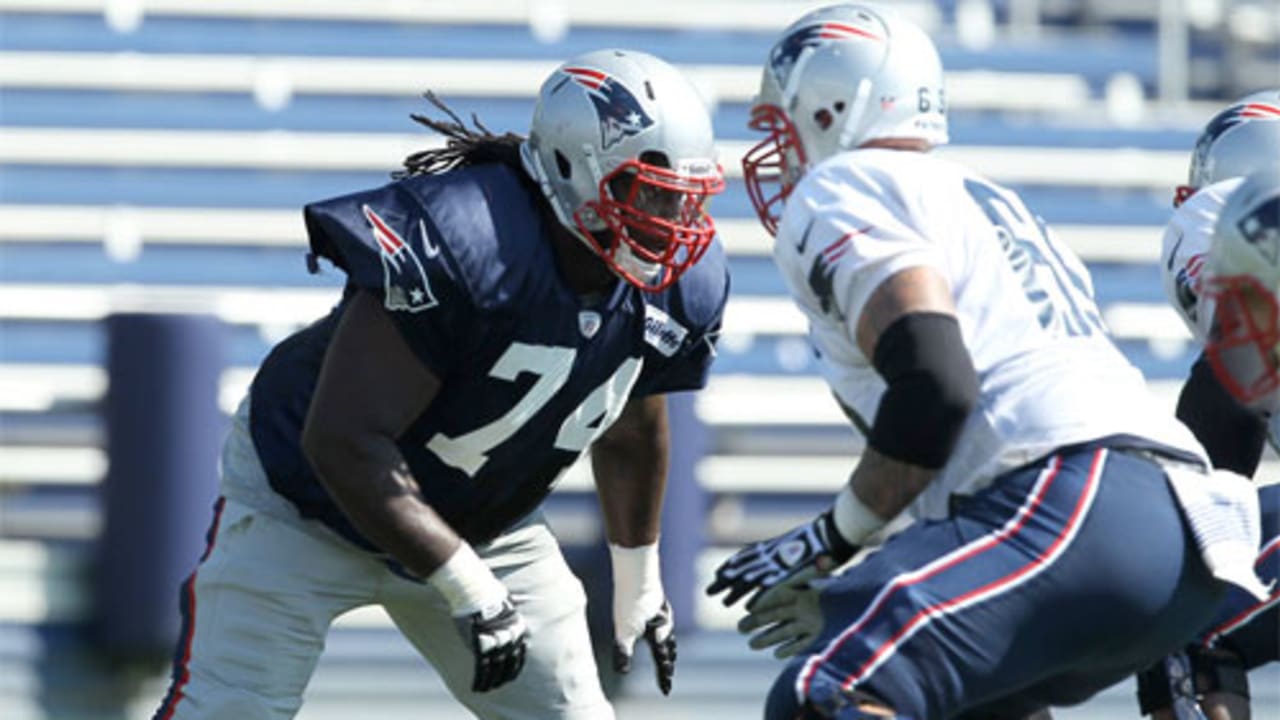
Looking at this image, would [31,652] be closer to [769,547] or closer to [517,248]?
[517,248]

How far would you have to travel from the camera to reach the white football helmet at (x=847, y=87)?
2.88 m

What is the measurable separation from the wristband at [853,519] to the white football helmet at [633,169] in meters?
0.63

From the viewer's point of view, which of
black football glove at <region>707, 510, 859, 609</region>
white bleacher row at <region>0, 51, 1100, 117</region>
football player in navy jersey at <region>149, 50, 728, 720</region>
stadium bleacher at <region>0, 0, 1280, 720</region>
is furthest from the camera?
white bleacher row at <region>0, 51, 1100, 117</region>

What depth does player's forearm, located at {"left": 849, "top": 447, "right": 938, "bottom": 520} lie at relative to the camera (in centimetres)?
254

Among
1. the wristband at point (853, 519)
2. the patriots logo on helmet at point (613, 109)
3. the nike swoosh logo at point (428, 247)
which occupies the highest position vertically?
the patriots logo on helmet at point (613, 109)

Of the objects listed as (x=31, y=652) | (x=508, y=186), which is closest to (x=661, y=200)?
(x=508, y=186)

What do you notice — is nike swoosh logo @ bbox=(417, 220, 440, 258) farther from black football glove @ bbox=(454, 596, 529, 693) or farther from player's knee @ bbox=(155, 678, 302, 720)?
player's knee @ bbox=(155, 678, 302, 720)

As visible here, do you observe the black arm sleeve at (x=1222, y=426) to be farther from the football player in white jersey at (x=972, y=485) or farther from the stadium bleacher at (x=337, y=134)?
the stadium bleacher at (x=337, y=134)

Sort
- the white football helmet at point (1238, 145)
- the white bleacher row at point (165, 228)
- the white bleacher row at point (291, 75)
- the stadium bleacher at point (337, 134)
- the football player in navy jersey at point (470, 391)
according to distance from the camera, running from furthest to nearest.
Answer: the white bleacher row at point (291, 75) < the white bleacher row at point (165, 228) < the stadium bleacher at point (337, 134) < the white football helmet at point (1238, 145) < the football player in navy jersey at point (470, 391)

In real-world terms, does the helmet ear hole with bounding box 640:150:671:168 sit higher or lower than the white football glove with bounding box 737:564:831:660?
higher

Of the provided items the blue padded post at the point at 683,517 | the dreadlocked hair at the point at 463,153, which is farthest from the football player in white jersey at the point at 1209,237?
the blue padded post at the point at 683,517

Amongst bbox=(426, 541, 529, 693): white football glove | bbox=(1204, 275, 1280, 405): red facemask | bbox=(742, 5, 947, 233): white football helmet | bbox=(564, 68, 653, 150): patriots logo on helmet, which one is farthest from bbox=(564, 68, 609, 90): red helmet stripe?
bbox=(1204, 275, 1280, 405): red facemask

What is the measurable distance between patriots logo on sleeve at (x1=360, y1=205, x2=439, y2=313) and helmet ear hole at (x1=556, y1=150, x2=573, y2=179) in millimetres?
283

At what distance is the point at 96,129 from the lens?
9.84 m
